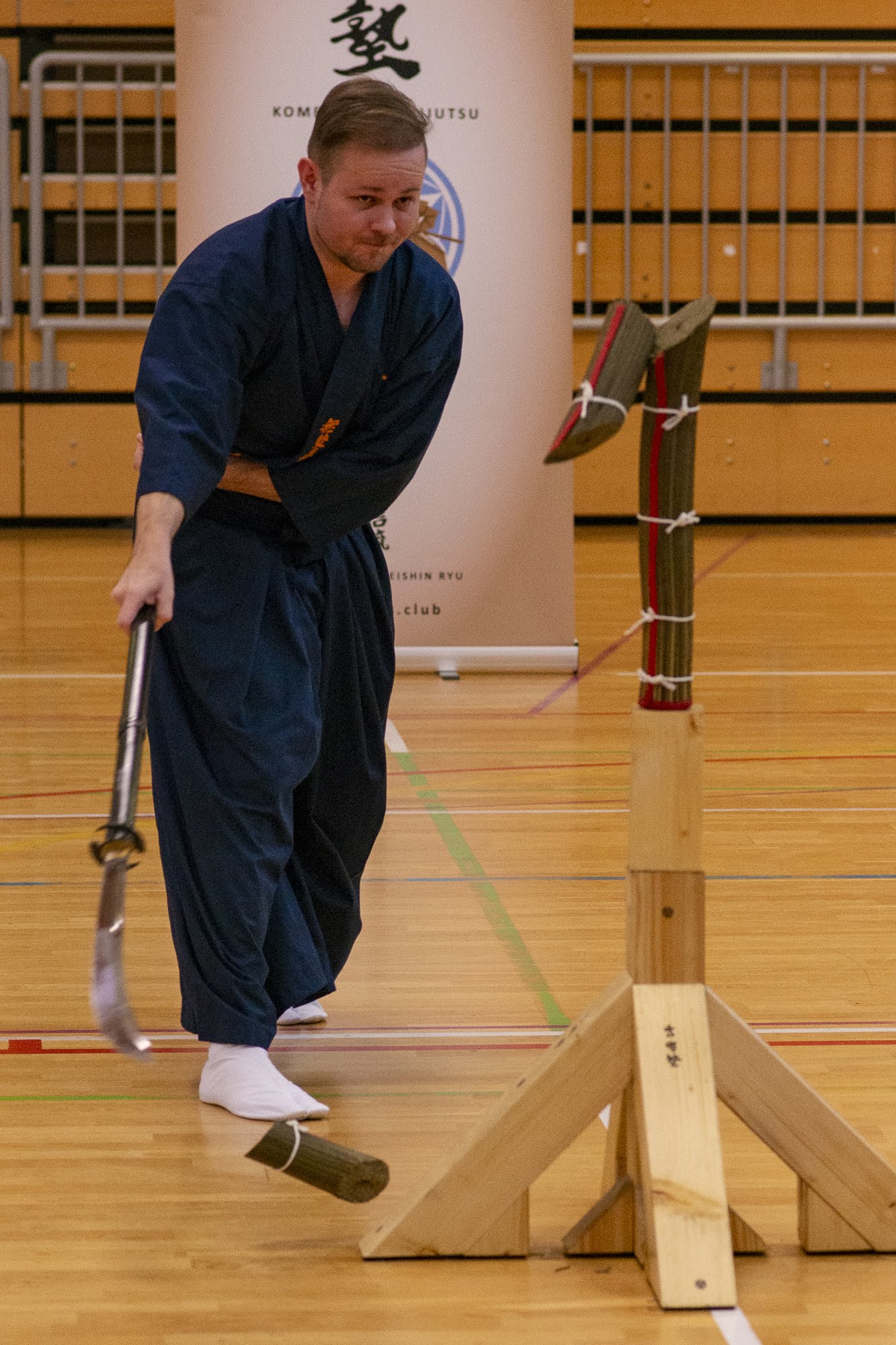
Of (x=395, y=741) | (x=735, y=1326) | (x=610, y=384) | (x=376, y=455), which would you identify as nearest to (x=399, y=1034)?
(x=376, y=455)

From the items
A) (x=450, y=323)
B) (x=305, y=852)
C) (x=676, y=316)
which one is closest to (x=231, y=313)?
(x=450, y=323)

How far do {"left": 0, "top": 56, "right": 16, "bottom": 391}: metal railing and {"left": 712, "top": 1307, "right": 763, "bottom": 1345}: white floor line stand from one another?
7.82 metres

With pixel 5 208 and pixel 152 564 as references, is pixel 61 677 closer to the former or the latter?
pixel 152 564

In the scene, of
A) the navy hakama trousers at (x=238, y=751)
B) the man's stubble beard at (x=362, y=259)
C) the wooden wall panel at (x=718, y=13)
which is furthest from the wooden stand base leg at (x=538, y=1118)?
the wooden wall panel at (x=718, y=13)

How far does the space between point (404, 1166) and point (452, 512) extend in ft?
10.7

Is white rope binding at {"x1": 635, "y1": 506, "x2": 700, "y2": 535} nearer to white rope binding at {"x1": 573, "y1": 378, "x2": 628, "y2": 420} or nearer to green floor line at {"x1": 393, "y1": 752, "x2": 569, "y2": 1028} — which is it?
white rope binding at {"x1": 573, "y1": 378, "x2": 628, "y2": 420}

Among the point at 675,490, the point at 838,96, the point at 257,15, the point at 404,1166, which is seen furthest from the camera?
the point at 838,96

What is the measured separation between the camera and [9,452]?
898 centimetres

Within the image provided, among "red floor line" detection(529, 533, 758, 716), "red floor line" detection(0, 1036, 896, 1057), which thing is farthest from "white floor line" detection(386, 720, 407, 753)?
"red floor line" detection(0, 1036, 896, 1057)

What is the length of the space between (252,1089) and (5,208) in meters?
7.30

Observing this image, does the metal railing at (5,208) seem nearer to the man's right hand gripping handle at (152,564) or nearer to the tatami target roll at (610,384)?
the man's right hand gripping handle at (152,564)

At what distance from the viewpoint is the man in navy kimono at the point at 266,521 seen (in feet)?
6.87

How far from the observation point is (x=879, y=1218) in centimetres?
185

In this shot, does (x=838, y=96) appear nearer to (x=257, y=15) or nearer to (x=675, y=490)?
(x=257, y=15)
